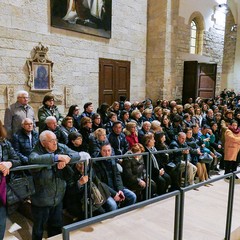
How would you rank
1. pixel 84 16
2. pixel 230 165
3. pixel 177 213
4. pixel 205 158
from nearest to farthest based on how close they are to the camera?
pixel 177 213 → pixel 205 158 → pixel 230 165 → pixel 84 16

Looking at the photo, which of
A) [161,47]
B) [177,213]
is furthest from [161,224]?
[161,47]

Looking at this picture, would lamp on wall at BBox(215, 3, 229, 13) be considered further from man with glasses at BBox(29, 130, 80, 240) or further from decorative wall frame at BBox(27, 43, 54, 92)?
man with glasses at BBox(29, 130, 80, 240)

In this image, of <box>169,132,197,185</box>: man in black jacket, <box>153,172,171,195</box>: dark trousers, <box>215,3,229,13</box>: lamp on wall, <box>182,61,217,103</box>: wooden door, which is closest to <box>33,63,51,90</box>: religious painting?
<box>169,132,197,185</box>: man in black jacket

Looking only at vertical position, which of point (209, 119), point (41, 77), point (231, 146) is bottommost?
point (231, 146)

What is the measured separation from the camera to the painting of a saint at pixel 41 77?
6.77 m

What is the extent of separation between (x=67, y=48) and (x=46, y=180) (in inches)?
220

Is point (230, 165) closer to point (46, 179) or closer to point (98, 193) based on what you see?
point (98, 193)

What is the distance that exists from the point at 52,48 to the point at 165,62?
15.2 feet

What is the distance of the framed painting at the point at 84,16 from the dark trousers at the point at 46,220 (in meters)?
5.57

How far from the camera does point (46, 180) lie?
261cm

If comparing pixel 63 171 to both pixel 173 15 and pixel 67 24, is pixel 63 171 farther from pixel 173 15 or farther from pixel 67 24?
pixel 173 15

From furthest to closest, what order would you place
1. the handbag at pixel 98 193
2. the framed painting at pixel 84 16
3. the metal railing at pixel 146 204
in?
the framed painting at pixel 84 16, the handbag at pixel 98 193, the metal railing at pixel 146 204

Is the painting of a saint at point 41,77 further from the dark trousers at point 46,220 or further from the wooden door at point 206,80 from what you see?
the wooden door at point 206,80

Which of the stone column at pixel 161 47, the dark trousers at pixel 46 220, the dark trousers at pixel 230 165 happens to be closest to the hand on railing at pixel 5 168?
the dark trousers at pixel 46 220
